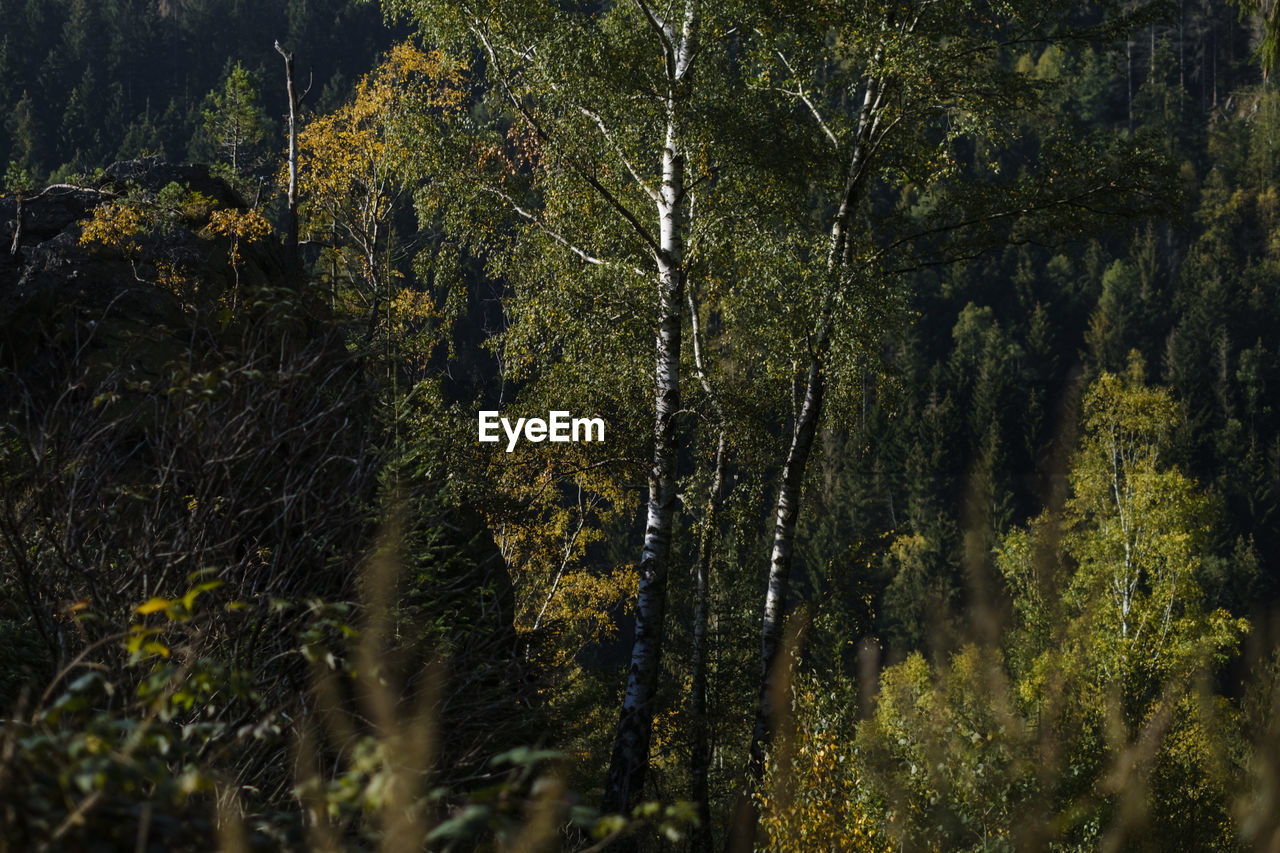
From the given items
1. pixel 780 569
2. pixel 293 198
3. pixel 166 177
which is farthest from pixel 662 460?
pixel 293 198

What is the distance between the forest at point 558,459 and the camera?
371cm

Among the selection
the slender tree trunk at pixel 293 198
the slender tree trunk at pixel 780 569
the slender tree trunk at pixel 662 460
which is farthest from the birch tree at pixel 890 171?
the slender tree trunk at pixel 293 198

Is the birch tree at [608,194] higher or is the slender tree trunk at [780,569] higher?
the birch tree at [608,194]

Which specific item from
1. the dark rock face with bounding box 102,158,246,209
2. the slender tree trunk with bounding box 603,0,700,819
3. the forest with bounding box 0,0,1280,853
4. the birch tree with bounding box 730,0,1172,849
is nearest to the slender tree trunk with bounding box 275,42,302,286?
the forest with bounding box 0,0,1280,853

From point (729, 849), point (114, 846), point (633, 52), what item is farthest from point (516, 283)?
point (114, 846)

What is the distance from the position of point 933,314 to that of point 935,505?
105ft

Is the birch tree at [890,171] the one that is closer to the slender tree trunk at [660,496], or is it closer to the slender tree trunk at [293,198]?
the slender tree trunk at [660,496]

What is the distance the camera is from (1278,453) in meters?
69.6

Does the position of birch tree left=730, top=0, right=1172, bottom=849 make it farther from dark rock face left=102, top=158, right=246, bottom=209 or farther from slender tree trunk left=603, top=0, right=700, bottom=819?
dark rock face left=102, top=158, right=246, bottom=209

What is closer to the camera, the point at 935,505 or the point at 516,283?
the point at 516,283

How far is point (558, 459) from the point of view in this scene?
9.68 metres

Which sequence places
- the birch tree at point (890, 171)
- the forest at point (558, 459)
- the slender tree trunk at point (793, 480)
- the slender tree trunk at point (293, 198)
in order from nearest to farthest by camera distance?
1. the forest at point (558, 459)
2. the birch tree at point (890, 171)
3. the slender tree trunk at point (793, 480)
4. the slender tree trunk at point (293, 198)

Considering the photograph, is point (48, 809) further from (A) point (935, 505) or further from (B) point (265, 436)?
(A) point (935, 505)

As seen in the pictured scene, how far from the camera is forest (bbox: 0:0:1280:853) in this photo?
3.71 m
